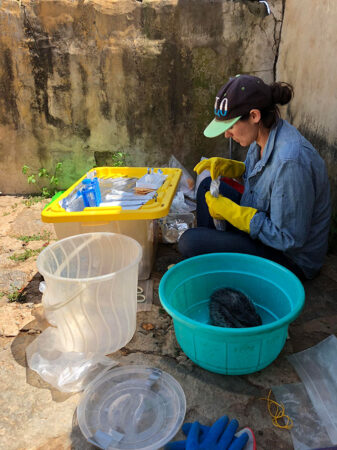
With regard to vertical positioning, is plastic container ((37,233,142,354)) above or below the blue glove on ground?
above

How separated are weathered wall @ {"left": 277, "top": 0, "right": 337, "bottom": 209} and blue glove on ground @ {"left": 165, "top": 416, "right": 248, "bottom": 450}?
1632mm

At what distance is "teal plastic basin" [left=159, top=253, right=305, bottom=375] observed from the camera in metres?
1.28

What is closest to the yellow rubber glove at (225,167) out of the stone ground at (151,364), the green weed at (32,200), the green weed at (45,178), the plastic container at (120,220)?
the plastic container at (120,220)

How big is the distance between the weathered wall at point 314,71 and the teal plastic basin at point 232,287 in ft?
3.13

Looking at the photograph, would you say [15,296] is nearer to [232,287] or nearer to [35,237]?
[35,237]

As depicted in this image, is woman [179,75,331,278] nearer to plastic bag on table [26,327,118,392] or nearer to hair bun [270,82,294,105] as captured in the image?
hair bun [270,82,294,105]

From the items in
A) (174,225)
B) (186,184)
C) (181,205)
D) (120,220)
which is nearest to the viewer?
(120,220)

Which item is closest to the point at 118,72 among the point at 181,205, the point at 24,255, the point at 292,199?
the point at 181,205

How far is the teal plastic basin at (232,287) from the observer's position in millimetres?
1284

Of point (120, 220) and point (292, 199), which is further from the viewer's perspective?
point (120, 220)

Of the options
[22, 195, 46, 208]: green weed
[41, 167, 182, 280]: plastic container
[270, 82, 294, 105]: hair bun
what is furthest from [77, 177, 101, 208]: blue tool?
[22, 195, 46, 208]: green weed

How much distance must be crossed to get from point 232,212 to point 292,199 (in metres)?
0.32

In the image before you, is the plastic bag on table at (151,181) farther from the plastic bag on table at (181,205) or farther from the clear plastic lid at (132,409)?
the clear plastic lid at (132,409)

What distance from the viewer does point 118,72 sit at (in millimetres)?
3162
